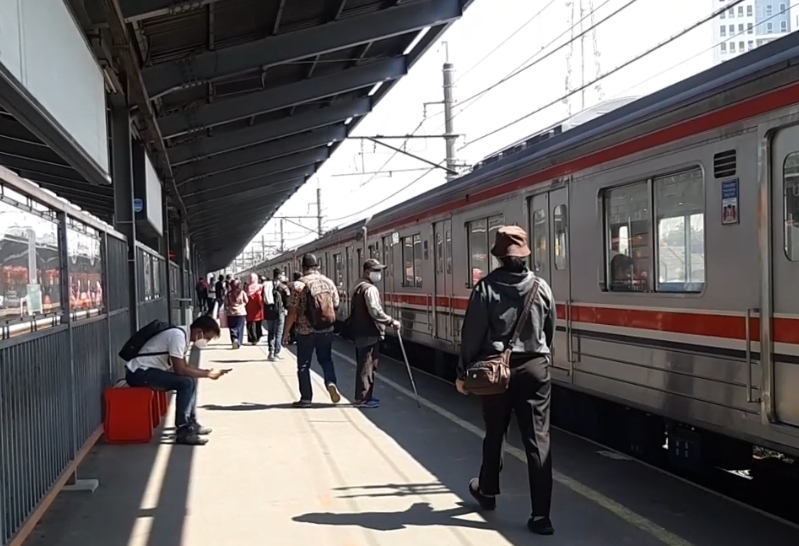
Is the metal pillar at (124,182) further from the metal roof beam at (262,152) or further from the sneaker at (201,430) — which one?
the metal roof beam at (262,152)

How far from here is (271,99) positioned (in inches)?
602

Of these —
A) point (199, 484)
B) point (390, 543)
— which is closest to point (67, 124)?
point (199, 484)

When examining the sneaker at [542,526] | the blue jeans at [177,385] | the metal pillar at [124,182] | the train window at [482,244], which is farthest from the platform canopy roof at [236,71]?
the sneaker at [542,526]

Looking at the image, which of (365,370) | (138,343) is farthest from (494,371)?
(365,370)

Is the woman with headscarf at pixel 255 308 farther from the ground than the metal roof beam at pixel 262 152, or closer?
closer

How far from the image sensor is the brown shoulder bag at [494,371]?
564cm

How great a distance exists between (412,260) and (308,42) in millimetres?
4169

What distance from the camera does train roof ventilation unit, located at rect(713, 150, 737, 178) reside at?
5.87 m

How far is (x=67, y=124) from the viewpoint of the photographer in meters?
6.25

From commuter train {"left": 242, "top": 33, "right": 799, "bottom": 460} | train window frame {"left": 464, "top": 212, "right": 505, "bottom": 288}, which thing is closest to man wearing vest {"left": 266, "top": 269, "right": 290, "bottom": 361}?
train window frame {"left": 464, "top": 212, "right": 505, "bottom": 288}

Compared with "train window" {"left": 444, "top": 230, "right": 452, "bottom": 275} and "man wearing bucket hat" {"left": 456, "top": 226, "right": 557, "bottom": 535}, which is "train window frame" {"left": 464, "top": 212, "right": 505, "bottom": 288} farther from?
"man wearing bucket hat" {"left": 456, "top": 226, "right": 557, "bottom": 535}

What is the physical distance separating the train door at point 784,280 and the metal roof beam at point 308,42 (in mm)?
8017

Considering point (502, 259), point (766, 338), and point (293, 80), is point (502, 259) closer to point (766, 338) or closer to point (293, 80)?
point (766, 338)

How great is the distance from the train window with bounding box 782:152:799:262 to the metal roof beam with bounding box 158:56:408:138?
10.9 meters
